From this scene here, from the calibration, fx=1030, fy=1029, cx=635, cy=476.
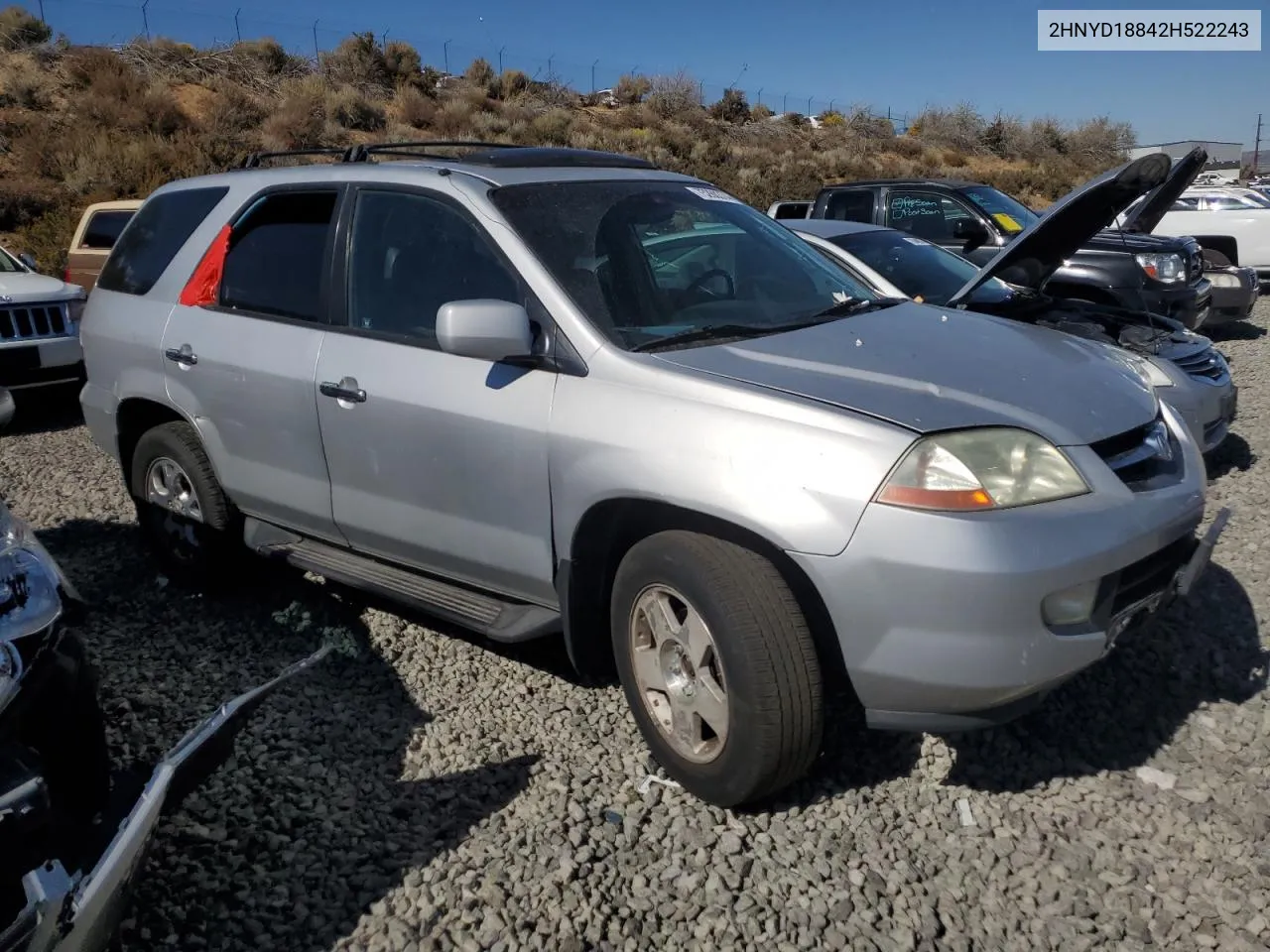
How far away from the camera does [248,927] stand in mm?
2623

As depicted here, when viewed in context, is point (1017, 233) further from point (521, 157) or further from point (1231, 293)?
point (521, 157)

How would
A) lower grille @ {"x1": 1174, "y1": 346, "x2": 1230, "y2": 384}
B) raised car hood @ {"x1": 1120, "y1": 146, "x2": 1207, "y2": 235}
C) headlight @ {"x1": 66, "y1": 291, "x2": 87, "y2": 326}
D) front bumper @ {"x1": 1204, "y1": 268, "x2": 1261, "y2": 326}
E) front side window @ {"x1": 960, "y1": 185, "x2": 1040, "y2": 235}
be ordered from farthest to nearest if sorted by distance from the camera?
front bumper @ {"x1": 1204, "y1": 268, "x2": 1261, "y2": 326} → front side window @ {"x1": 960, "y1": 185, "x2": 1040, "y2": 235} → headlight @ {"x1": 66, "y1": 291, "x2": 87, "y2": 326} → lower grille @ {"x1": 1174, "y1": 346, "x2": 1230, "y2": 384} → raised car hood @ {"x1": 1120, "y1": 146, "x2": 1207, "y2": 235}

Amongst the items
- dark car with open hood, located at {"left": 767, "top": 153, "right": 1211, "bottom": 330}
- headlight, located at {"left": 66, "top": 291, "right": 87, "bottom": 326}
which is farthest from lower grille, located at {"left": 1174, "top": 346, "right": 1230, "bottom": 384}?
headlight, located at {"left": 66, "top": 291, "right": 87, "bottom": 326}

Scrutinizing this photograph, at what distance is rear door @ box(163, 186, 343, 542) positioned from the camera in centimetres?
387

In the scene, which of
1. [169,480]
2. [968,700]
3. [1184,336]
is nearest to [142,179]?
[169,480]

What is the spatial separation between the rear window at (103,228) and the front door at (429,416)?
8.39m

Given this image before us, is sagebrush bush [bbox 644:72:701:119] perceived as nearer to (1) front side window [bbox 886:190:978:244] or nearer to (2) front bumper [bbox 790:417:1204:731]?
(1) front side window [bbox 886:190:978:244]

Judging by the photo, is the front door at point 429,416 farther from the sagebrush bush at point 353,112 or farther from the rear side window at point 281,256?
the sagebrush bush at point 353,112

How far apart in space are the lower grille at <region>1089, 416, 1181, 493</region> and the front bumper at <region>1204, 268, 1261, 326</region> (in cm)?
853

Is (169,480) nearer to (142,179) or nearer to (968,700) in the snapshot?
(968,700)

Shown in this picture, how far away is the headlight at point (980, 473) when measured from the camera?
8.20ft

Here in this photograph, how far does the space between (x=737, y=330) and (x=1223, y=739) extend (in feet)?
6.64

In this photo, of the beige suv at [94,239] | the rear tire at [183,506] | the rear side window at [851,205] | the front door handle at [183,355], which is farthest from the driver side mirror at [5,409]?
the beige suv at [94,239]

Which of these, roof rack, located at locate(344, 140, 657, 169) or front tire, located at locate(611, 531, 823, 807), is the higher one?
roof rack, located at locate(344, 140, 657, 169)
